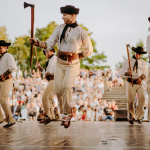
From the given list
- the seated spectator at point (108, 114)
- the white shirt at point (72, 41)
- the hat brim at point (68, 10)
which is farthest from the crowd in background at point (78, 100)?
the hat brim at point (68, 10)

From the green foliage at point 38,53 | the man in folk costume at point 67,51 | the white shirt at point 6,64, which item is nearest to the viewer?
the man in folk costume at point 67,51

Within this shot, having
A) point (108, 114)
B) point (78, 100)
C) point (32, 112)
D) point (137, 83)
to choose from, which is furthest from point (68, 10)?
point (78, 100)

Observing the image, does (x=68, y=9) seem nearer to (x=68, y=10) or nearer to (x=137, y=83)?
(x=68, y=10)

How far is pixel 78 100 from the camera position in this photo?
15781 mm

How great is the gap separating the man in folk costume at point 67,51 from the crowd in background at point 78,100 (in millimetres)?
2254

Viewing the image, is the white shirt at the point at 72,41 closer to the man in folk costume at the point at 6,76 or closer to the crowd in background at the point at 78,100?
the man in folk costume at the point at 6,76

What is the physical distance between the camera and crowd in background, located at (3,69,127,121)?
1297cm

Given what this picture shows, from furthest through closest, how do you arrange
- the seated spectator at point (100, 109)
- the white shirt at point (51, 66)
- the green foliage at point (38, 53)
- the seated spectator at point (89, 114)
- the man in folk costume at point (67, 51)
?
1. the green foliage at point (38, 53)
2. the seated spectator at point (89, 114)
3. the seated spectator at point (100, 109)
4. the white shirt at point (51, 66)
5. the man in folk costume at point (67, 51)

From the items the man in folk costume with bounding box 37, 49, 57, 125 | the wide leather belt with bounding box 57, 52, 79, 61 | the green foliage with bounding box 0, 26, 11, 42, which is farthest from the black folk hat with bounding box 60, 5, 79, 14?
the green foliage with bounding box 0, 26, 11, 42

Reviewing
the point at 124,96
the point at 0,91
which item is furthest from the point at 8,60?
the point at 124,96

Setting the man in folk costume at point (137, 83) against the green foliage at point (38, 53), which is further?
the green foliage at point (38, 53)

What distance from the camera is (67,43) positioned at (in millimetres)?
5727

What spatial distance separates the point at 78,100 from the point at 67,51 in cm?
1020

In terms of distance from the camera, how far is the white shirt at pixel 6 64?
22.6 ft
